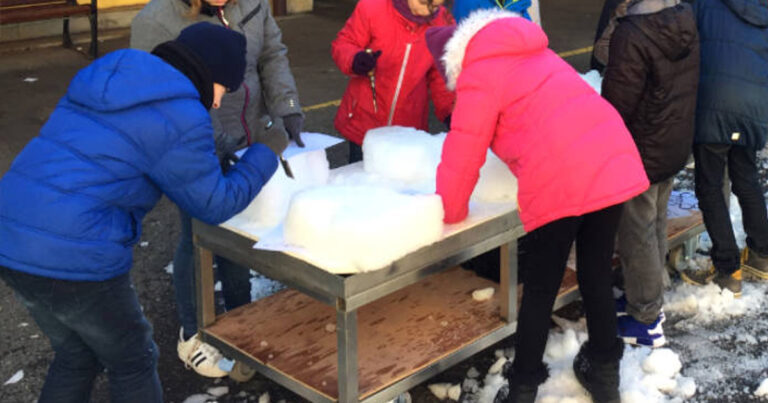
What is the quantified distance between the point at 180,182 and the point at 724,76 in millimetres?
2646

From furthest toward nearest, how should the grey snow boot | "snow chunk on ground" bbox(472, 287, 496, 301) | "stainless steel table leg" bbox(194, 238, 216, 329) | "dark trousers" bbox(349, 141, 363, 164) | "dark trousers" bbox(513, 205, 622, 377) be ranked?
1. the grey snow boot
2. "dark trousers" bbox(349, 141, 363, 164)
3. "snow chunk on ground" bbox(472, 287, 496, 301)
4. "stainless steel table leg" bbox(194, 238, 216, 329)
5. "dark trousers" bbox(513, 205, 622, 377)

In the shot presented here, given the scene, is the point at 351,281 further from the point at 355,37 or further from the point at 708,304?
the point at 708,304

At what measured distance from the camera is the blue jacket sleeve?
2.89m

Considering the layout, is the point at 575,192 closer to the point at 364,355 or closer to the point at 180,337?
the point at 364,355

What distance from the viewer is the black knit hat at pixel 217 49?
3.03 metres

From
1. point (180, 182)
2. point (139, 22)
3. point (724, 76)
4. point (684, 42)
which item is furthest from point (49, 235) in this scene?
point (724, 76)

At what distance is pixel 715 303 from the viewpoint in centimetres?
463

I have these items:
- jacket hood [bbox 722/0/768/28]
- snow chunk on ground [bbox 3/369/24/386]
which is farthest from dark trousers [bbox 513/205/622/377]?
snow chunk on ground [bbox 3/369/24/386]

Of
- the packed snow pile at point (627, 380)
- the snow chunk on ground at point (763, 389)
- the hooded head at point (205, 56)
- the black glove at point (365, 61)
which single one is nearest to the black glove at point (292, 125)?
the black glove at point (365, 61)

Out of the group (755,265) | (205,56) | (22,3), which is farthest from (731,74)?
(22,3)

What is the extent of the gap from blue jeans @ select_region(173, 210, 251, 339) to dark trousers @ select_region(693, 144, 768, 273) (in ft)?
7.20

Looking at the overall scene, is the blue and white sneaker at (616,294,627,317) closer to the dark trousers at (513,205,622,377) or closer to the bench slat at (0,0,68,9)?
the dark trousers at (513,205,622,377)

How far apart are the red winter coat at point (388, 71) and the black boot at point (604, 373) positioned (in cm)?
145

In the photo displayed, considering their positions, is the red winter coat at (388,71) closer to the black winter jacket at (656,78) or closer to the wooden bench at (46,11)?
the black winter jacket at (656,78)
